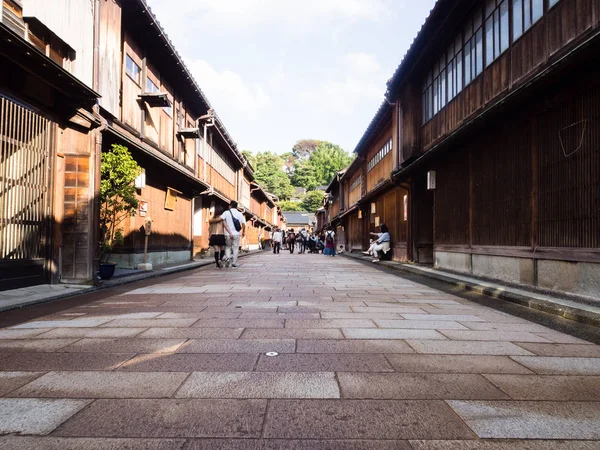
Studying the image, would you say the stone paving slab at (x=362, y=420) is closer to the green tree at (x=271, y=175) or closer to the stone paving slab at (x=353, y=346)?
the stone paving slab at (x=353, y=346)

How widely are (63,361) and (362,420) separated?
2602mm

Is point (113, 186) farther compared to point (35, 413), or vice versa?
point (113, 186)

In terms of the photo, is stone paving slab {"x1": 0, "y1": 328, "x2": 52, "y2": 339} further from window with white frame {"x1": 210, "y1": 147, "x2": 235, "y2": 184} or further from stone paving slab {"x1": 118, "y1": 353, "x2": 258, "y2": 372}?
window with white frame {"x1": 210, "y1": 147, "x2": 235, "y2": 184}

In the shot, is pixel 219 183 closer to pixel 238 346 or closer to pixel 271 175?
pixel 238 346

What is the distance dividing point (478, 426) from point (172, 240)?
15961mm

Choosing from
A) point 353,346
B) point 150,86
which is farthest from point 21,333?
point 150,86

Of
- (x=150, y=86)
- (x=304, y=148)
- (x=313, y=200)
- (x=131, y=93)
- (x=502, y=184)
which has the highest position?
(x=304, y=148)

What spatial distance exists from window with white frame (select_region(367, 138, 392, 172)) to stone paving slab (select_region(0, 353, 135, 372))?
18.3 meters

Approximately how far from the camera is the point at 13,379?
3031 mm

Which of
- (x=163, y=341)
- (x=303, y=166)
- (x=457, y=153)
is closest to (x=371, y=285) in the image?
(x=457, y=153)

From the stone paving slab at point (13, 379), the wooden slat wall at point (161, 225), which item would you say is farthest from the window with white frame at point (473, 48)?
the stone paving slab at point (13, 379)

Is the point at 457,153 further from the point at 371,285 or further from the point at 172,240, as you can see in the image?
the point at 172,240

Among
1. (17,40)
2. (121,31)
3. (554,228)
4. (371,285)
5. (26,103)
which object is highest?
(121,31)

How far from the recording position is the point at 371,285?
9.55 metres
